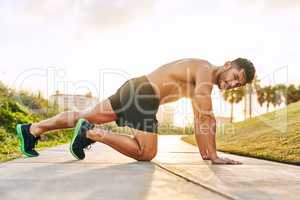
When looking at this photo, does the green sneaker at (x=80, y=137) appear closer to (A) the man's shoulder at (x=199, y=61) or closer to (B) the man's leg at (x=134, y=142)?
(B) the man's leg at (x=134, y=142)

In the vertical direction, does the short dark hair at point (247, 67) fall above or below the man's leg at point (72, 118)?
above

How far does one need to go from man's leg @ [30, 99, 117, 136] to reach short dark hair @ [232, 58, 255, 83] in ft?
A: 4.56

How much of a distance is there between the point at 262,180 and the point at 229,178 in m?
0.21

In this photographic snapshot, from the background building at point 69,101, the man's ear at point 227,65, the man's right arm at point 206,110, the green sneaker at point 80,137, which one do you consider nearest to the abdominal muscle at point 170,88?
the man's right arm at point 206,110

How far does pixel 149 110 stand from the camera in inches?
162

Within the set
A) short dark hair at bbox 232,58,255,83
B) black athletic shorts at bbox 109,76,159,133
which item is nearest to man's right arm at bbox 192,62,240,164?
short dark hair at bbox 232,58,255,83

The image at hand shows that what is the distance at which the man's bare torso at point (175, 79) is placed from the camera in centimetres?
410

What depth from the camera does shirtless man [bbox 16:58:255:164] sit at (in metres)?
3.88

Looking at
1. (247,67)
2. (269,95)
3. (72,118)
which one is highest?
(269,95)

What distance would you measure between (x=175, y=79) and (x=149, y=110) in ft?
1.37

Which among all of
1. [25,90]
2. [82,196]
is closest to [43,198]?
[82,196]

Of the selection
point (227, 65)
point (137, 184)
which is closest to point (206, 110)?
point (227, 65)

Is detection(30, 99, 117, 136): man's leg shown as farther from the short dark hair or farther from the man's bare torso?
the short dark hair

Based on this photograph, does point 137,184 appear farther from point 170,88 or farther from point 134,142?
point 170,88
